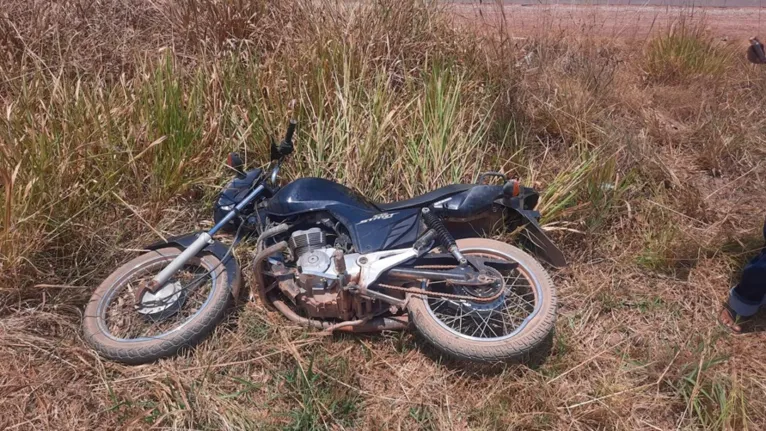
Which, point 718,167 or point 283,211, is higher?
point 283,211

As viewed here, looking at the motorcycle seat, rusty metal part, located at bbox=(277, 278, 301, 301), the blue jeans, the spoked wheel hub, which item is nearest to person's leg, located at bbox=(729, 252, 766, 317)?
the blue jeans

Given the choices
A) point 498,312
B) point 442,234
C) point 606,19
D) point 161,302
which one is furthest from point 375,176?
point 606,19

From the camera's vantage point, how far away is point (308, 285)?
227 centimetres

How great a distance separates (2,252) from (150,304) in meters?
0.79

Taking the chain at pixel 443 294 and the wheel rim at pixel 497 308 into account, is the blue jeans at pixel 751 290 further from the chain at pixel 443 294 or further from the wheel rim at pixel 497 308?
the chain at pixel 443 294

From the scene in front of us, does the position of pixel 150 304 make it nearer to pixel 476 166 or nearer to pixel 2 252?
pixel 2 252

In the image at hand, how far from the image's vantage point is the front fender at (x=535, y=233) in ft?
8.43

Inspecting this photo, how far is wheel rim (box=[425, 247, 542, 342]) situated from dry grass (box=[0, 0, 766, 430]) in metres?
0.21

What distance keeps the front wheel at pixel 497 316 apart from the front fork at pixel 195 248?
941mm

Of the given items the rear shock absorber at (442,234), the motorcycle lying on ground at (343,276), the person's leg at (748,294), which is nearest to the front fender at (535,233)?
the motorcycle lying on ground at (343,276)

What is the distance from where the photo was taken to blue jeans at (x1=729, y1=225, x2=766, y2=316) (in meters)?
2.38

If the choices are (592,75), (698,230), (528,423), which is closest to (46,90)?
(528,423)

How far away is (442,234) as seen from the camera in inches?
90.9

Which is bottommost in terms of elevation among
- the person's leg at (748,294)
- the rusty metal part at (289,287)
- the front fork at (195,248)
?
the person's leg at (748,294)
